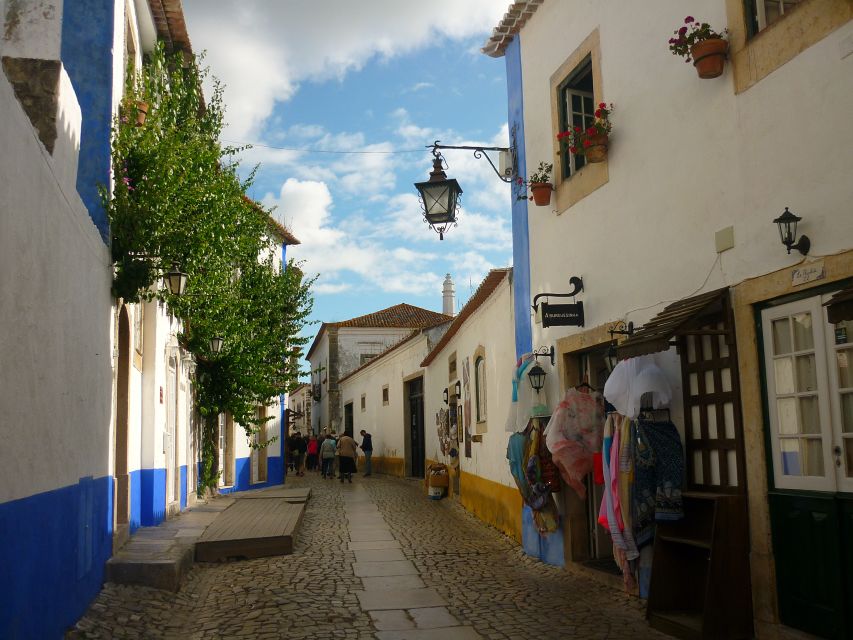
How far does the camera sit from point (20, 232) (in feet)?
15.3

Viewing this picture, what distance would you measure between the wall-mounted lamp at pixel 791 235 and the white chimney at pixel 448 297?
3549cm

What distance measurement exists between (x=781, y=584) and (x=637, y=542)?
5.13 feet

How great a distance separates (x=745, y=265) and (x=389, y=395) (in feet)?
78.4

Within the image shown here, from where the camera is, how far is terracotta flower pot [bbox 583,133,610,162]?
782cm

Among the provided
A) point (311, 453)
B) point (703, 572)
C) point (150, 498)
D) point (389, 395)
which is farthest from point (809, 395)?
point (311, 453)

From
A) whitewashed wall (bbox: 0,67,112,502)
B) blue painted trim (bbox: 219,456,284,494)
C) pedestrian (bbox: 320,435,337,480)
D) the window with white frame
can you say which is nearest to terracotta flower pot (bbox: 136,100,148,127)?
whitewashed wall (bbox: 0,67,112,502)

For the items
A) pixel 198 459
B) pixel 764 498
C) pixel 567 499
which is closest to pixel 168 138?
pixel 567 499

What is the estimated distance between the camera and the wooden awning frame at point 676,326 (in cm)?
588

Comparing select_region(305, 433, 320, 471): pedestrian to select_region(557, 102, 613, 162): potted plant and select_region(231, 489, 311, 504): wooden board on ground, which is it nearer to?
select_region(231, 489, 311, 504): wooden board on ground

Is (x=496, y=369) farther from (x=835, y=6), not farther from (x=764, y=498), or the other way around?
(x=835, y=6)

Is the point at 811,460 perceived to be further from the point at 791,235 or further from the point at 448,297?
the point at 448,297

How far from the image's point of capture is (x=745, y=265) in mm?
5809

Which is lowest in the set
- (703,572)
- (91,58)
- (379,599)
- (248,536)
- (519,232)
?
(379,599)

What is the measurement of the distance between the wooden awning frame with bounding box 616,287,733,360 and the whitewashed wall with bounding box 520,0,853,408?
0.17 meters
